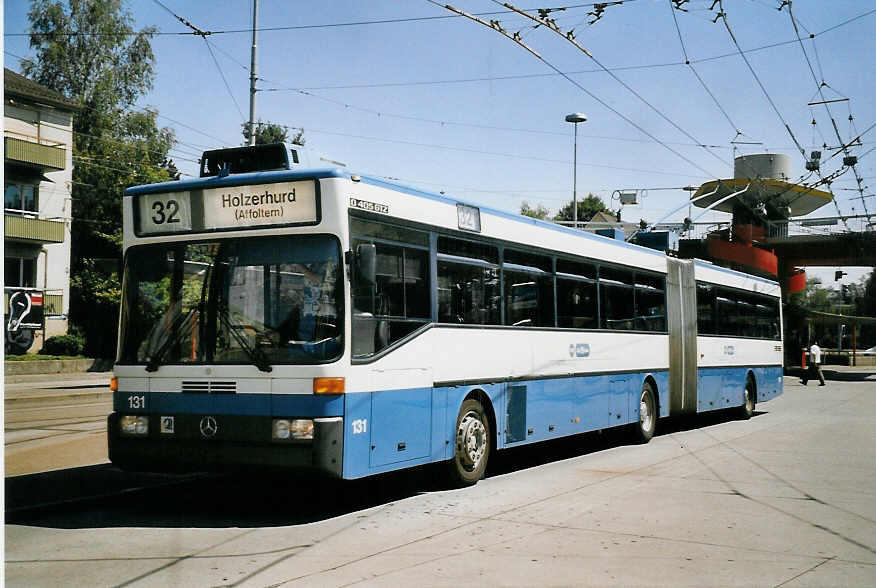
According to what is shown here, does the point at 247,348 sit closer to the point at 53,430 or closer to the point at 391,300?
the point at 391,300

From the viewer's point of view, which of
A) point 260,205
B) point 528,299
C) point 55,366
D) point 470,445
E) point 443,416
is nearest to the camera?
point 260,205

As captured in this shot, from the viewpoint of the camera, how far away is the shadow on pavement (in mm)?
8438

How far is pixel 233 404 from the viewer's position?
844 centimetres

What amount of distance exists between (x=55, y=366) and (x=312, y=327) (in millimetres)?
33851

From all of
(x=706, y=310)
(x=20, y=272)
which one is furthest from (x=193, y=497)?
(x=20, y=272)

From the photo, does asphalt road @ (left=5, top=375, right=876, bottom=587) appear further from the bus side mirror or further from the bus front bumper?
the bus side mirror

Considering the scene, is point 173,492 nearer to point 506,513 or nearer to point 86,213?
point 506,513

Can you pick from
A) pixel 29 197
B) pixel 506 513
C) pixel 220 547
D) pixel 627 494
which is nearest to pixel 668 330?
pixel 627 494

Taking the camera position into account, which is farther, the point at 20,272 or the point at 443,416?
the point at 20,272

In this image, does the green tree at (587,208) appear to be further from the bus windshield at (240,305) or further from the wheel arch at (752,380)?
the bus windshield at (240,305)

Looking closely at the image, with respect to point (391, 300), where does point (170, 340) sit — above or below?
below

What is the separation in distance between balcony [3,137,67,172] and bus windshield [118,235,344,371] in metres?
36.5

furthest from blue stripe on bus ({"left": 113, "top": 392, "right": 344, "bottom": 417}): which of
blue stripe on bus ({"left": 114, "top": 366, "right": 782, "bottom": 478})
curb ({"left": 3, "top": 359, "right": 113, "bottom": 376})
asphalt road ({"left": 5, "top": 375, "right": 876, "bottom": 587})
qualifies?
curb ({"left": 3, "top": 359, "right": 113, "bottom": 376})

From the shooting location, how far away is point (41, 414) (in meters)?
19.0
